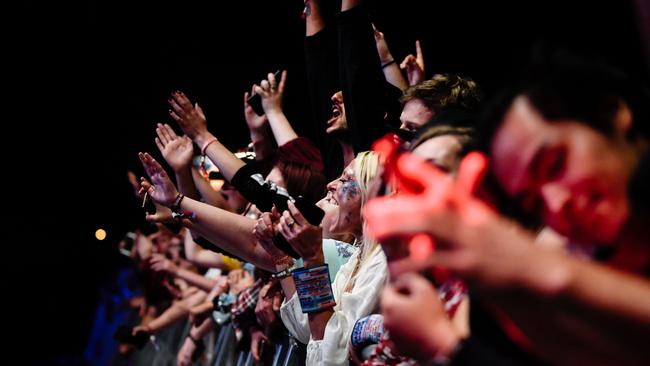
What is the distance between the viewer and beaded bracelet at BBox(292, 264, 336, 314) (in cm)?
189

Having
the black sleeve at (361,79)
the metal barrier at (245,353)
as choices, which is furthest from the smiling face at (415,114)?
the metal barrier at (245,353)

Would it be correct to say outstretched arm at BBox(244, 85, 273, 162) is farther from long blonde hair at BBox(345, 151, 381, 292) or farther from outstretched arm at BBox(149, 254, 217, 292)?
outstretched arm at BBox(149, 254, 217, 292)

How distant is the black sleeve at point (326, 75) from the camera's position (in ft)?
9.35

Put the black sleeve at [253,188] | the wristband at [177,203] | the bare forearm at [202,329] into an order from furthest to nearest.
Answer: the bare forearm at [202,329] < the wristband at [177,203] < the black sleeve at [253,188]

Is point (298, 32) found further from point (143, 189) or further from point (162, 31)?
point (143, 189)

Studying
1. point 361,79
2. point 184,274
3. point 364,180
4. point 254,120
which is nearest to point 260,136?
point 254,120

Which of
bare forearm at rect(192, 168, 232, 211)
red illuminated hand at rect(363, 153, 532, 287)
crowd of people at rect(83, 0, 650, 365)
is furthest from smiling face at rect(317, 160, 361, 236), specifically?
red illuminated hand at rect(363, 153, 532, 287)

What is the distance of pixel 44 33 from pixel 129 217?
3.54m

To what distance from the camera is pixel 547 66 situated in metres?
0.86

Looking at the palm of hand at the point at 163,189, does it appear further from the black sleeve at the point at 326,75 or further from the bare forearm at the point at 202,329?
the bare forearm at the point at 202,329

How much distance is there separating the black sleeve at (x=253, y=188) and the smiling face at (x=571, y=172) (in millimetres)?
1581

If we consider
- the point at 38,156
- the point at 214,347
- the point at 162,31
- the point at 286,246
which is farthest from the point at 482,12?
the point at 38,156

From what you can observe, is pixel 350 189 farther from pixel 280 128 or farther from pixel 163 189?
pixel 280 128

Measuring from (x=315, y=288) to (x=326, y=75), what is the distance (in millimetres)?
1257
